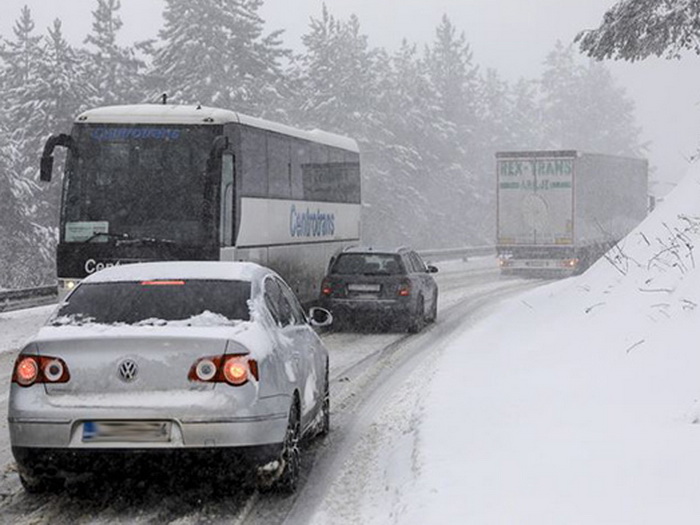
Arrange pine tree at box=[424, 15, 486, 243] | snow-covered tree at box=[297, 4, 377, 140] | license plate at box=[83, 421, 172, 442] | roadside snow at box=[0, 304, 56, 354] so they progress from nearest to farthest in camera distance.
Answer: license plate at box=[83, 421, 172, 442]
roadside snow at box=[0, 304, 56, 354]
snow-covered tree at box=[297, 4, 377, 140]
pine tree at box=[424, 15, 486, 243]

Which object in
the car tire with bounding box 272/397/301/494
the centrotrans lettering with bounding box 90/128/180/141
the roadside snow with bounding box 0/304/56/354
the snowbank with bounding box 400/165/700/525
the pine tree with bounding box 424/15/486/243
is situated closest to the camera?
the snowbank with bounding box 400/165/700/525

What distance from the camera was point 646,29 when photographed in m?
19.5

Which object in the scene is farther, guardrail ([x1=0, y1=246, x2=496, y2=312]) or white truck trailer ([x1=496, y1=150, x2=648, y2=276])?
white truck trailer ([x1=496, y1=150, x2=648, y2=276])

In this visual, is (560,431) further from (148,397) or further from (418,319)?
(418,319)

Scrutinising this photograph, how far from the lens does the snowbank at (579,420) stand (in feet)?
19.7

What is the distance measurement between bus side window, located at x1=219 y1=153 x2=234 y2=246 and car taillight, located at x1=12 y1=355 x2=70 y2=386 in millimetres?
9279

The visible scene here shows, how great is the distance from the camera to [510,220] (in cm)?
3666

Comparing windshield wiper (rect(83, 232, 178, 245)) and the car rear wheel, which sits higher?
windshield wiper (rect(83, 232, 178, 245))

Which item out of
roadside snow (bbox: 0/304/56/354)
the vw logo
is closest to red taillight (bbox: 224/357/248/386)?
the vw logo

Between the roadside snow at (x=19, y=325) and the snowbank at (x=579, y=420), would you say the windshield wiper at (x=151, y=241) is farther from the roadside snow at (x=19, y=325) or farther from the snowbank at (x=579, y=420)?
the snowbank at (x=579, y=420)

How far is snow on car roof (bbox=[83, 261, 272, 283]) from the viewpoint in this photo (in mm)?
7836

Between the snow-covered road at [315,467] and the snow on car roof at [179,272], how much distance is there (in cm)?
158

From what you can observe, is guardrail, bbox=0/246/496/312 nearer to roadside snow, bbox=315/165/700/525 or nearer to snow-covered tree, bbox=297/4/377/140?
roadside snow, bbox=315/165/700/525

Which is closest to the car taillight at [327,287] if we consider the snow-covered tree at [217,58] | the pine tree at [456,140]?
the snow-covered tree at [217,58]
